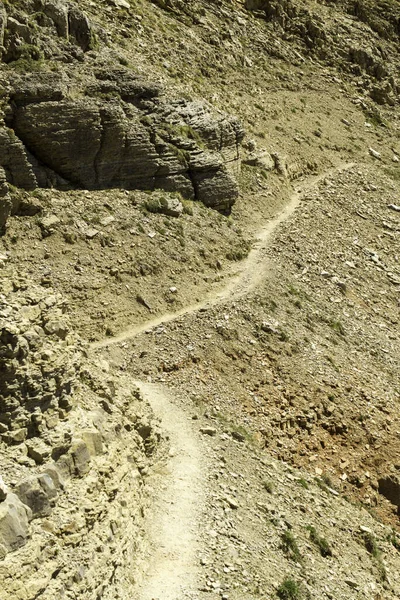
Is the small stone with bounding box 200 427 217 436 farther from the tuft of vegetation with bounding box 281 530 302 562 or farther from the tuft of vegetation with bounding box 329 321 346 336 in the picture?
the tuft of vegetation with bounding box 329 321 346 336

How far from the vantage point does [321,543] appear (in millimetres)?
20094

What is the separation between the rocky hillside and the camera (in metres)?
14.8

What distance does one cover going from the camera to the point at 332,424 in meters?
26.6

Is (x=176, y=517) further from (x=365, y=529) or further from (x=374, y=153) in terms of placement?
(x=374, y=153)

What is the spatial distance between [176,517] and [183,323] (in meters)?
10.9

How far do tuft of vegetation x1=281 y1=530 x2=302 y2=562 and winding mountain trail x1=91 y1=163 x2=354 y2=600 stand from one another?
262cm

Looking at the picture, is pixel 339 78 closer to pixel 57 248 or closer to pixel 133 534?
pixel 57 248

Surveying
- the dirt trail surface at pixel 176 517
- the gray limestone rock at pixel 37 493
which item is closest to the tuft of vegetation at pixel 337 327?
the dirt trail surface at pixel 176 517

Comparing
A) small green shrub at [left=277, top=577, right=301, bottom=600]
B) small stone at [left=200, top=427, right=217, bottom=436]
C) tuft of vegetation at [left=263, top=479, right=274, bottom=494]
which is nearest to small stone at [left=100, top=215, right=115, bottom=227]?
small stone at [left=200, top=427, right=217, bottom=436]

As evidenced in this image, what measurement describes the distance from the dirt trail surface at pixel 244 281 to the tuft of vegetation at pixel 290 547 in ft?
34.9

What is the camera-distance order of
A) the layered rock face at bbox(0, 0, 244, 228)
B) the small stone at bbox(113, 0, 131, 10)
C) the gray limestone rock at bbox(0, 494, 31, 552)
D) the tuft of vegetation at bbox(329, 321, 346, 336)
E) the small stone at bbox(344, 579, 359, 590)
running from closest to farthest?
the gray limestone rock at bbox(0, 494, 31, 552), the small stone at bbox(344, 579, 359, 590), the layered rock face at bbox(0, 0, 244, 228), the tuft of vegetation at bbox(329, 321, 346, 336), the small stone at bbox(113, 0, 131, 10)

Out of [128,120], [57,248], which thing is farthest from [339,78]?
[57,248]

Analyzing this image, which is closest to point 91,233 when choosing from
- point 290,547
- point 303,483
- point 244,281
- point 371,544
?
point 244,281

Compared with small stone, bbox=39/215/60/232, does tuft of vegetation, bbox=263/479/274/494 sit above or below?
above
